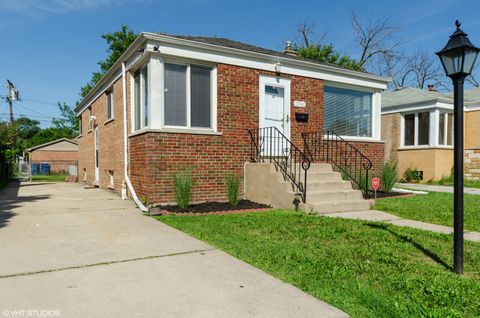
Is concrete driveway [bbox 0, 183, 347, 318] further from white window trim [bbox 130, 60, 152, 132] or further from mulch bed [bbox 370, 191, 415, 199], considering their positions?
mulch bed [bbox 370, 191, 415, 199]

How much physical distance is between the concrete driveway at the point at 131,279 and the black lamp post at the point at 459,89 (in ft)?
5.76

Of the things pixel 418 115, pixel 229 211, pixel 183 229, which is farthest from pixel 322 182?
pixel 418 115

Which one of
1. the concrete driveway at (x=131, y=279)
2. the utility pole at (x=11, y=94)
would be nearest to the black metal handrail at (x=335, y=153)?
the concrete driveway at (x=131, y=279)

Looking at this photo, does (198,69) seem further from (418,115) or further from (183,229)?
(418,115)

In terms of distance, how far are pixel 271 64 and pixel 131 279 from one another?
24.2ft

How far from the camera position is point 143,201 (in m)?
7.98

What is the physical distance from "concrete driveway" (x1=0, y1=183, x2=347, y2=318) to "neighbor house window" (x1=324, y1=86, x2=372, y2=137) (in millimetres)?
7015

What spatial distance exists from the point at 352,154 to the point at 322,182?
3.12m

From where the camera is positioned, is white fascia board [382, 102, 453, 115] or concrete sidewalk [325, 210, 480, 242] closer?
concrete sidewalk [325, 210, 480, 242]

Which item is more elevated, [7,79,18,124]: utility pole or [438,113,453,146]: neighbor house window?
[7,79,18,124]: utility pole

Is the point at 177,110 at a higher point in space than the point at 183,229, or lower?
higher

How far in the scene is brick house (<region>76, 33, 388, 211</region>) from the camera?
25.8 feet

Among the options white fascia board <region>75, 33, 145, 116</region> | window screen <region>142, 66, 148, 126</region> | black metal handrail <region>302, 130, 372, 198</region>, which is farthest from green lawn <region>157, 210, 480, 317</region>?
white fascia board <region>75, 33, 145, 116</region>

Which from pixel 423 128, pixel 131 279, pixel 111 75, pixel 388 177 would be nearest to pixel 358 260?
pixel 131 279
